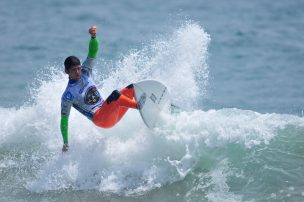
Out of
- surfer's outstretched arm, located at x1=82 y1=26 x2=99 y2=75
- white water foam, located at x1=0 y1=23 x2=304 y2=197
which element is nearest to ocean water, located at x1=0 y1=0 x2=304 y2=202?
white water foam, located at x1=0 y1=23 x2=304 y2=197

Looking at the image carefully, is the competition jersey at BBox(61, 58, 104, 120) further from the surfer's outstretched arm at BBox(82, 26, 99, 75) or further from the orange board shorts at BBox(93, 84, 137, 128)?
the orange board shorts at BBox(93, 84, 137, 128)

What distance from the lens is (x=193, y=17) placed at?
848 inches

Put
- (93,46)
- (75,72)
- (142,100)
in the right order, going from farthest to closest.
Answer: (93,46) → (142,100) → (75,72)

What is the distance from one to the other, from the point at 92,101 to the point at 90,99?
0.17ft

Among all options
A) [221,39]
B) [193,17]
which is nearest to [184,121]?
[221,39]

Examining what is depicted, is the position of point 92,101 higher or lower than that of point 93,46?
lower

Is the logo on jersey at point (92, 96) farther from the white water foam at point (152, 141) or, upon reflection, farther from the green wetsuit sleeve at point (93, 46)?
the white water foam at point (152, 141)

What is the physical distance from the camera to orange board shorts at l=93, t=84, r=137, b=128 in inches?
349

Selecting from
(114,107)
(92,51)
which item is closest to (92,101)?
(114,107)

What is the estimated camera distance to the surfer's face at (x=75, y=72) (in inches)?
343

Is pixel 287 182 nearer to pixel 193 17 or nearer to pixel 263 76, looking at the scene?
pixel 263 76

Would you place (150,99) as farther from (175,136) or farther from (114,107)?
(175,136)

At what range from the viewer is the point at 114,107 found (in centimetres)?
893

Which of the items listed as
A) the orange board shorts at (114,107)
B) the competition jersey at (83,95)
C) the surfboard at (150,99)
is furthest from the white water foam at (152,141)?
the competition jersey at (83,95)
